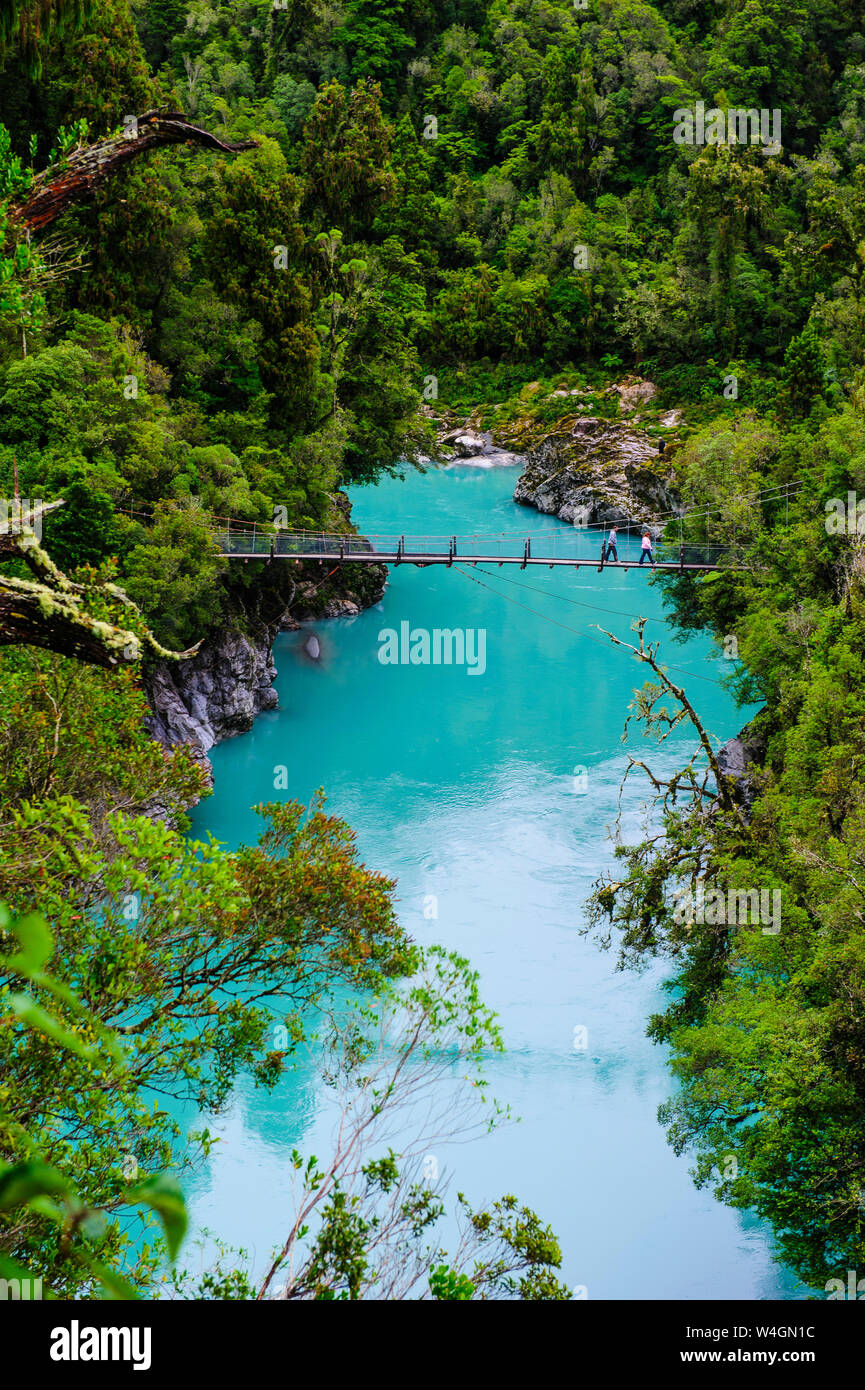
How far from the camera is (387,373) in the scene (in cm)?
2170

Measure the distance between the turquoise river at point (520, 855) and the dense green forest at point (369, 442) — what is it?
1.99ft

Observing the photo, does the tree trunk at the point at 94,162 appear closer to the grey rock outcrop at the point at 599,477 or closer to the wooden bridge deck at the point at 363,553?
the wooden bridge deck at the point at 363,553

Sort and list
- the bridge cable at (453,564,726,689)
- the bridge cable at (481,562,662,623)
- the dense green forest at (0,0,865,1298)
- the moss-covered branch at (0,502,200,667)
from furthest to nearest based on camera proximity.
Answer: the bridge cable at (481,562,662,623)
the bridge cable at (453,564,726,689)
the dense green forest at (0,0,865,1298)
the moss-covered branch at (0,502,200,667)

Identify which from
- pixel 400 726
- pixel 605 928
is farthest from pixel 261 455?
pixel 605 928

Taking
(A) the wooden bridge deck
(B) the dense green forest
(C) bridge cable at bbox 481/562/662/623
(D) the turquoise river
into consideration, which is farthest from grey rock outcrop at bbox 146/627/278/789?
(C) bridge cable at bbox 481/562/662/623

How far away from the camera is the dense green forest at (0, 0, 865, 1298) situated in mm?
5309

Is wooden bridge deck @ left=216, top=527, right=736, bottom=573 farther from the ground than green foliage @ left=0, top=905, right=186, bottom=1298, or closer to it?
farther from the ground

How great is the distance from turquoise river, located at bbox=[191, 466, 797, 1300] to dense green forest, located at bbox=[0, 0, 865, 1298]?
0.61 metres

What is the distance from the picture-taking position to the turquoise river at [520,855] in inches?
376

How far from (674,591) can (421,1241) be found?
1128 cm

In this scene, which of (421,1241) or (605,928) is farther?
(605,928)

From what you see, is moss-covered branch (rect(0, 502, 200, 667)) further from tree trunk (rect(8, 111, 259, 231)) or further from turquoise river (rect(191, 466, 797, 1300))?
tree trunk (rect(8, 111, 259, 231))

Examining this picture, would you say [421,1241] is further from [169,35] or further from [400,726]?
[169,35]

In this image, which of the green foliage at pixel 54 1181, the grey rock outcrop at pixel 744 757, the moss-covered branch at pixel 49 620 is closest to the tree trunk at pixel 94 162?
the green foliage at pixel 54 1181
